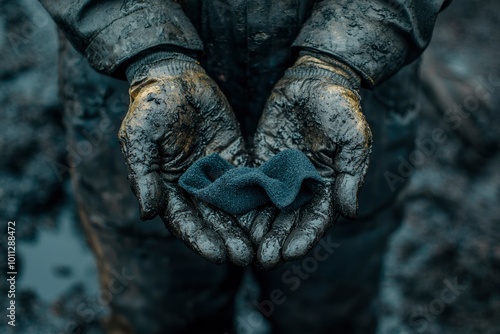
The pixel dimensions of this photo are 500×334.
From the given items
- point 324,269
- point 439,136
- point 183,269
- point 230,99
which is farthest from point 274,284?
point 439,136

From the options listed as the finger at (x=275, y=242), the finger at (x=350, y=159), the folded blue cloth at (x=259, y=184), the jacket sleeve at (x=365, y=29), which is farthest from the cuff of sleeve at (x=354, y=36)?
the finger at (x=275, y=242)

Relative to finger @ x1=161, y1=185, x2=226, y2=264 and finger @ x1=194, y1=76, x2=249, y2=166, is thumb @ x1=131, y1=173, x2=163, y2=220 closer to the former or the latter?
finger @ x1=161, y1=185, x2=226, y2=264

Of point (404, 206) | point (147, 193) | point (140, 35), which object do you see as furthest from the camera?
point (404, 206)

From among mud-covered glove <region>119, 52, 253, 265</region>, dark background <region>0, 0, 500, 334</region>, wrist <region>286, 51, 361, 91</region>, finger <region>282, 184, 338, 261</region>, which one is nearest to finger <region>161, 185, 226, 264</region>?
mud-covered glove <region>119, 52, 253, 265</region>

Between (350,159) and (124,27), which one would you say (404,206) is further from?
(124,27)

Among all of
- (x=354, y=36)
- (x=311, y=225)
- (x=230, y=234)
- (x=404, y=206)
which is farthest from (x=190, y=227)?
(x=404, y=206)

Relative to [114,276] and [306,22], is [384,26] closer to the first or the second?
[306,22]

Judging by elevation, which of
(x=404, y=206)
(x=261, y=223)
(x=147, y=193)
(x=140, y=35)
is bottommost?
(x=404, y=206)
